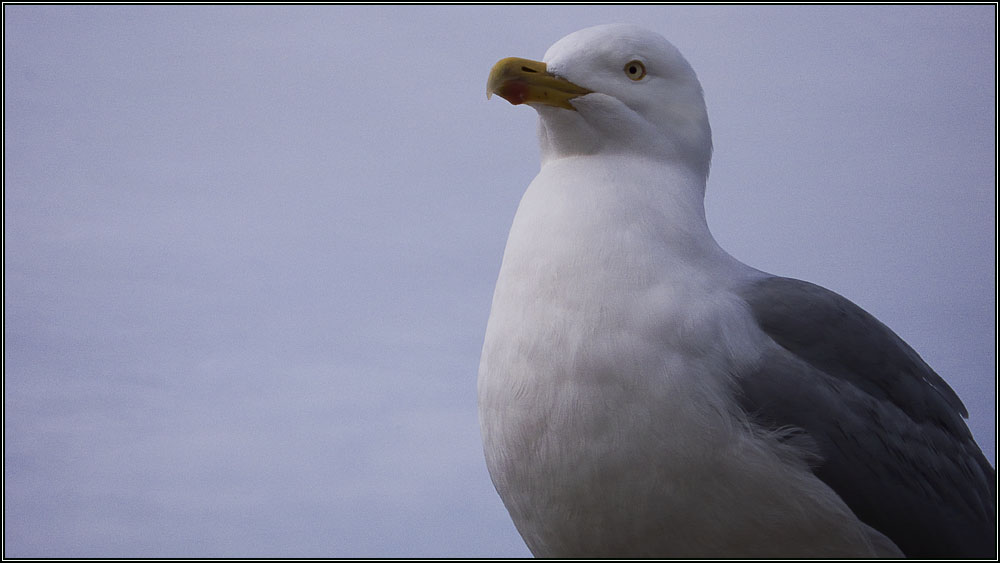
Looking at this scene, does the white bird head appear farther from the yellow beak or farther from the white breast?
the white breast

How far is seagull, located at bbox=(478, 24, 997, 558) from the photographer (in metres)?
1.31

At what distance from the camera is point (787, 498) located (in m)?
1.33

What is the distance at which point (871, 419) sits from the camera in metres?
1.44

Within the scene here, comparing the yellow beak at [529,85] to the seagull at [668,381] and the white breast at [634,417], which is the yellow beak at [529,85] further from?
the white breast at [634,417]

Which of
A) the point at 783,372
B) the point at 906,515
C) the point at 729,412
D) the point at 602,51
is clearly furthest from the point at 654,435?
the point at 602,51

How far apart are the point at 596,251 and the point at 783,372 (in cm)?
34

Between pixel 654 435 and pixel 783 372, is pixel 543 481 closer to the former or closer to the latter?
pixel 654 435

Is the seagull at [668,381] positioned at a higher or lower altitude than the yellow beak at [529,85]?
lower

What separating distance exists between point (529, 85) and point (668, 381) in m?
0.56

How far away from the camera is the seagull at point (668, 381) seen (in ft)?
4.29

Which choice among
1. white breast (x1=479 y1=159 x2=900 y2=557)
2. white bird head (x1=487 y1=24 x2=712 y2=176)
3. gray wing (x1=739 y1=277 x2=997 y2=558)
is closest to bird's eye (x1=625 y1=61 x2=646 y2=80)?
white bird head (x1=487 y1=24 x2=712 y2=176)

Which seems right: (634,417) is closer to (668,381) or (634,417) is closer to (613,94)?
(668,381)

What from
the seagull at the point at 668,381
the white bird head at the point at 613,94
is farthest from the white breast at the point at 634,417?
the white bird head at the point at 613,94

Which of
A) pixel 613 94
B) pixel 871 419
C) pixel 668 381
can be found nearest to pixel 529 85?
pixel 613 94
